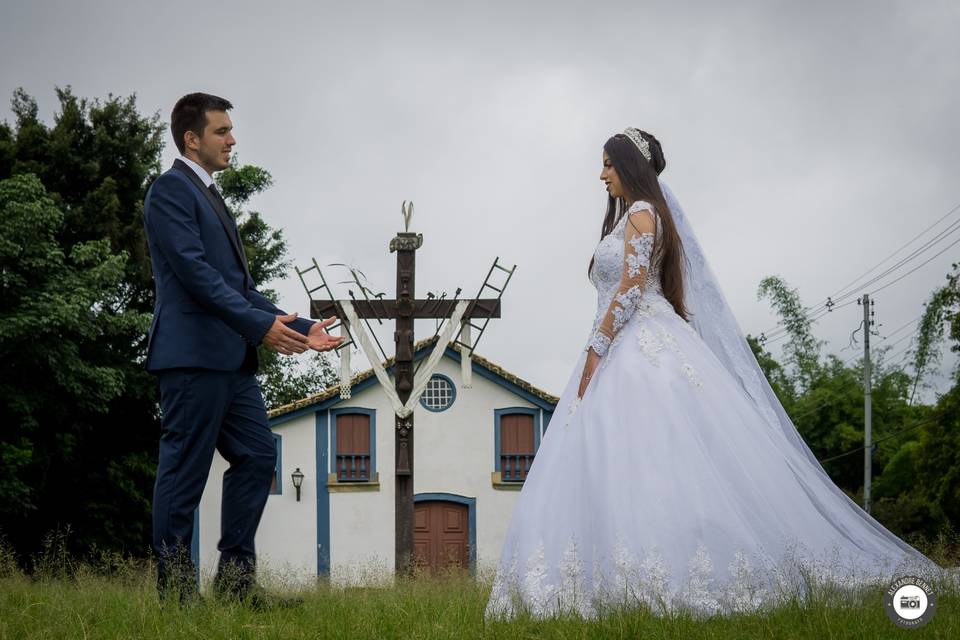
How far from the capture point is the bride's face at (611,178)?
573 centimetres

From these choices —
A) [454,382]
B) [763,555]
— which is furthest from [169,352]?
[454,382]

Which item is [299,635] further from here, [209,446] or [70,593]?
[70,593]

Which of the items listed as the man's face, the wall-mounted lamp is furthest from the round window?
the man's face

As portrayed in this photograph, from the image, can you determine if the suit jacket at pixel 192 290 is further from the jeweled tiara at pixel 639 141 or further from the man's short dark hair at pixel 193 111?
the jeweled tiara at pixel 639 141

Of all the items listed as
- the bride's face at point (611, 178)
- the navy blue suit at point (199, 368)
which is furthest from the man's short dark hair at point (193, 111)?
the bride's face at point (611, 178)

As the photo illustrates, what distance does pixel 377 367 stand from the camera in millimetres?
15117

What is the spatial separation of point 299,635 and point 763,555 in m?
2.05

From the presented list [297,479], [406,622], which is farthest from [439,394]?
[406,622]

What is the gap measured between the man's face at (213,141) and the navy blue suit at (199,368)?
0.41 feet

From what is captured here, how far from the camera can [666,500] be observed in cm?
484

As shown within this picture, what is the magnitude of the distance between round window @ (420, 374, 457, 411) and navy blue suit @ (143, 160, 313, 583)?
23277 millimetres

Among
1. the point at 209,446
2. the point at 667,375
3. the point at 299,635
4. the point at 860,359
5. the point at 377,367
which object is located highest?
the point at 860,359

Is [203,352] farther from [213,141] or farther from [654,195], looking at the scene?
[654,195]

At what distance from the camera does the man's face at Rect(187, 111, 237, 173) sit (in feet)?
16.9
